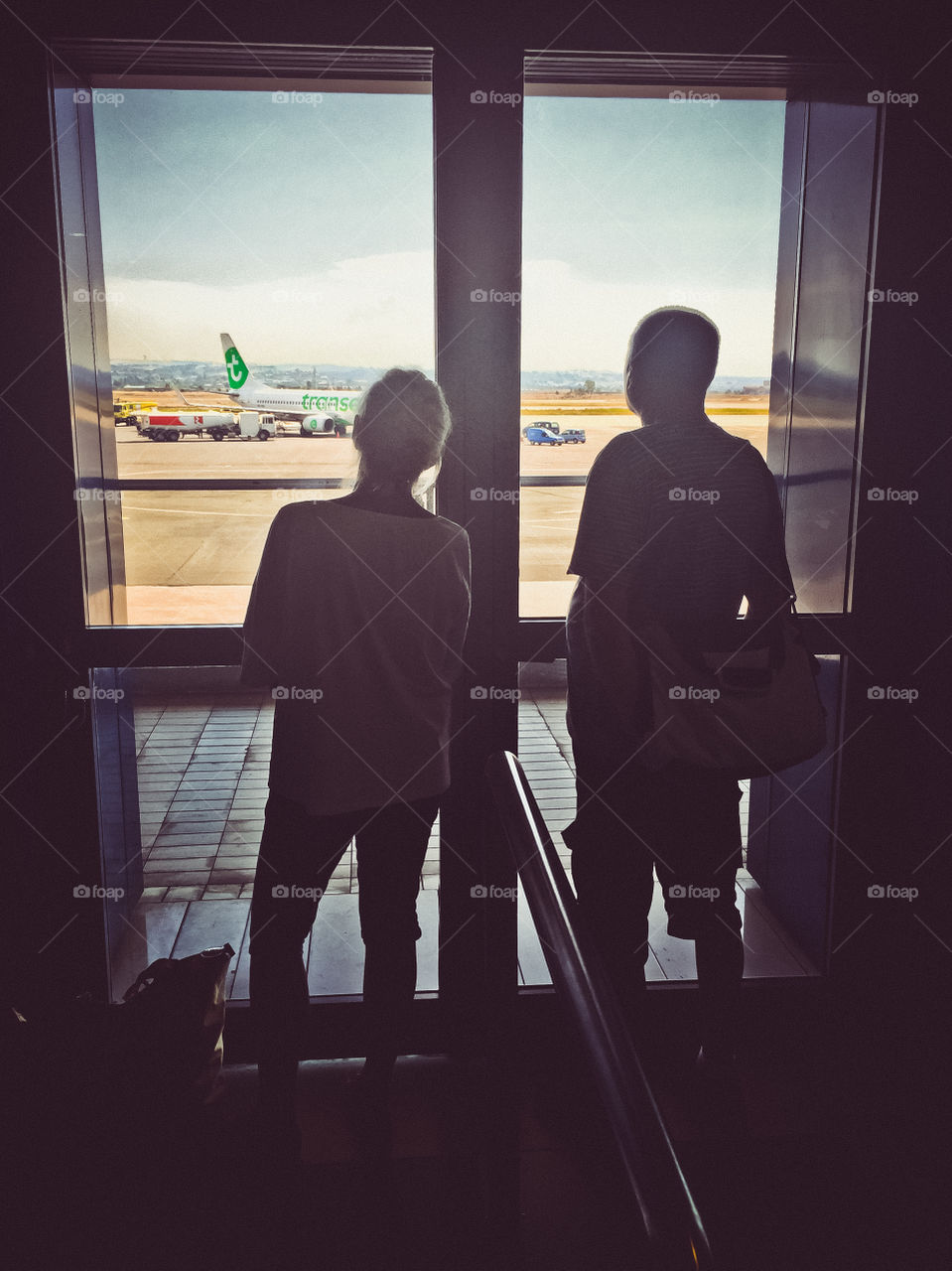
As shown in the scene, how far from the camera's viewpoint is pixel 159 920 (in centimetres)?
315

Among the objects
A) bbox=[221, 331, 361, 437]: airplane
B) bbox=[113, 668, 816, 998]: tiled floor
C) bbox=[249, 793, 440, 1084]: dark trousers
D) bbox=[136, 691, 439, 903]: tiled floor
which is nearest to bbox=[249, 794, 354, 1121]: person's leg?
bbox=[249, 793, 440, 1084]: dark trousers

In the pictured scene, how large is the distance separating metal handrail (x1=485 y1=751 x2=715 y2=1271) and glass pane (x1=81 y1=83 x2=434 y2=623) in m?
1.39

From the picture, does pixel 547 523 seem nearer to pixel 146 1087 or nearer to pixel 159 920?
pixel 146 1087

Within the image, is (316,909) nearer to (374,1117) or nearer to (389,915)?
(389,915)

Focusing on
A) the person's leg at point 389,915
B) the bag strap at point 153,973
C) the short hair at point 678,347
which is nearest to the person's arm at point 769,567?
the short hair at point 678,347

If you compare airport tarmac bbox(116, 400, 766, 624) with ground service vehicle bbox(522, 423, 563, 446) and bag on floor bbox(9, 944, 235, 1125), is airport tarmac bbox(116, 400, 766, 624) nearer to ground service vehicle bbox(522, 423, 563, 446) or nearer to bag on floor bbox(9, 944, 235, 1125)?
ground service vehicle bbox(522, 423, 563, 446)

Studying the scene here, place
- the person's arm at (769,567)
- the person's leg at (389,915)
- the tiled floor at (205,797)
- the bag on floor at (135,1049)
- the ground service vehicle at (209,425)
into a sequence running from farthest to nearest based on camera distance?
the tiled floor at (205,797) < the ground service vehicle at (209,425) < the person's leg at (389,915) < the person's arm at (769,567) < the bag on floor at (135,1049)

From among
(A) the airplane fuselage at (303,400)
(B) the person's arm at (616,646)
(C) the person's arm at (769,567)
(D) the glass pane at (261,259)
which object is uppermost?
(D) the glass pane at (261,259)

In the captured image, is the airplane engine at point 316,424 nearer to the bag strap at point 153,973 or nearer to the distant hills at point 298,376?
the distant hills at point 298,376

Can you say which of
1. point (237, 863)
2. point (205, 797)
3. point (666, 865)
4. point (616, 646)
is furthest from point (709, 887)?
point (205, 797)

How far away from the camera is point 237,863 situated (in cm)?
368

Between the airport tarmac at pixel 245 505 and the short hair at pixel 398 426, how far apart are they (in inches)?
9.7

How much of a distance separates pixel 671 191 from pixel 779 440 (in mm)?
788

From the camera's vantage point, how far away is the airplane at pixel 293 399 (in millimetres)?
2238
